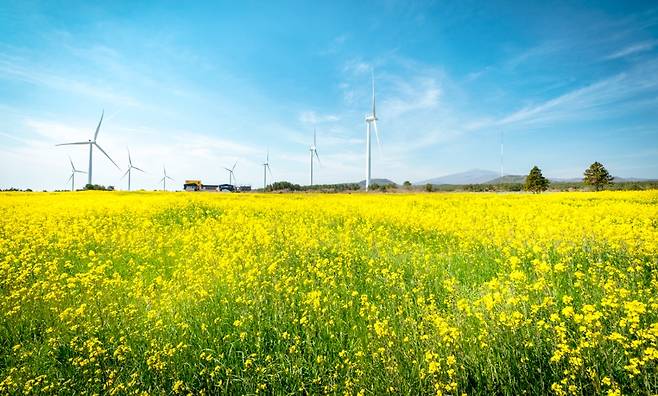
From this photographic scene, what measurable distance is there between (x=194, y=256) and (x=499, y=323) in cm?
698

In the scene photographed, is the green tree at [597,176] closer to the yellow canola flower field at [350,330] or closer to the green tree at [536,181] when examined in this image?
the green tree at [536,181]

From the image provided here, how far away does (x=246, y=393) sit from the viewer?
13.1ft

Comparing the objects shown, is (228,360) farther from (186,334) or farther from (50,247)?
(50,247)

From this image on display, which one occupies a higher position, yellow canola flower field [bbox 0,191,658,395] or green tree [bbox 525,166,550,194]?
green tree [bbox 525,166,550,194]

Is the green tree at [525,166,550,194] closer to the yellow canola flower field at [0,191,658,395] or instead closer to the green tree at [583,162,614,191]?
the green tree at [583,162,614,191]

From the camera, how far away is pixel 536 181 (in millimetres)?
78938

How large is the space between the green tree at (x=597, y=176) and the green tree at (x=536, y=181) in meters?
9.29

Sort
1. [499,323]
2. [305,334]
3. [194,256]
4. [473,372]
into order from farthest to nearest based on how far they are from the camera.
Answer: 1. [194,256]
2. [305,334]
3. [499,323]
4. [473,372]

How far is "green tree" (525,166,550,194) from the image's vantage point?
7869 cm

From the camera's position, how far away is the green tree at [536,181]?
258 ft

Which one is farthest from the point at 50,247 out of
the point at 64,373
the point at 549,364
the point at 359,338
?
the point at 549,364

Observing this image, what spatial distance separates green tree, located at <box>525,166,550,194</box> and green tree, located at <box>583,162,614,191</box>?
929 centimetres

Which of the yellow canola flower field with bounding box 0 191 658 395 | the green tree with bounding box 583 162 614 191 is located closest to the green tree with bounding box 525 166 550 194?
the green tree with bounding box 583 162 614 191

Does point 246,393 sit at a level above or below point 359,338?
below
